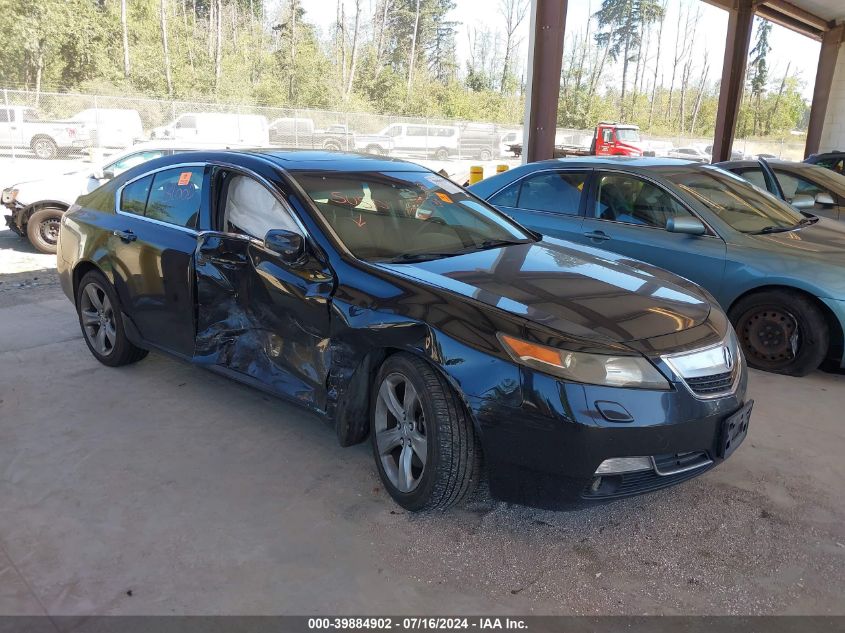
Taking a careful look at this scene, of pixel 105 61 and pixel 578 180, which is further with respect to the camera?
pixel 105 61

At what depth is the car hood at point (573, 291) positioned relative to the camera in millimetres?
2752

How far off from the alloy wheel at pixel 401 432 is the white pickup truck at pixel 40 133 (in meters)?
24.0

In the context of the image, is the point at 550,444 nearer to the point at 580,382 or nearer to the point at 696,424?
the point at 580,382

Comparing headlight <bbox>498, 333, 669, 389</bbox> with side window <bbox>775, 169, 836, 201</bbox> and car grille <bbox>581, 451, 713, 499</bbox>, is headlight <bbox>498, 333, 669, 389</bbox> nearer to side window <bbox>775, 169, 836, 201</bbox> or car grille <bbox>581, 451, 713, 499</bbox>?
car grille <bbox>581, 451, 713, 499</bbox>

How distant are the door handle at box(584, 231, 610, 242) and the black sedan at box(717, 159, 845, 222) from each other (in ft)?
8.59

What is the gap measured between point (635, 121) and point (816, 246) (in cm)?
5557

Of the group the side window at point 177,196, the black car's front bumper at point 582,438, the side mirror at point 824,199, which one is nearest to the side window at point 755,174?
the side mirror at point 824,199

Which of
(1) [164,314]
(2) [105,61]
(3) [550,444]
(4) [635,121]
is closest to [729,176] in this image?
(3) [550,444]

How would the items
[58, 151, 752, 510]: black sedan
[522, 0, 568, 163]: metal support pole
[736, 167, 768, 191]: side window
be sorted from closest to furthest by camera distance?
[58, 151, 752, 510]: black sedan
[736, 167, 768, 191]: side window
[522, 0, 568, 163]: metal support pole

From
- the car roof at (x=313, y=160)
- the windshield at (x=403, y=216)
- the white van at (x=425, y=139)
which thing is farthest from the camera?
the white van at (x=425, y=139)

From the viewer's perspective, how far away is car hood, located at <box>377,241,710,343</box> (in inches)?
108

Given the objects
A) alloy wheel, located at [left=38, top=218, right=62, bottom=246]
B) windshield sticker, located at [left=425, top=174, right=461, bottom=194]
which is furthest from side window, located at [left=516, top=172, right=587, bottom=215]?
alloy wheel, located at [left=38, top=218, right=62, bottom=246]

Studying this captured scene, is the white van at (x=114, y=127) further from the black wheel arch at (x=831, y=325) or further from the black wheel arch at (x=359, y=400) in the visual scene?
the black wheel arch at (x=359, y=400)

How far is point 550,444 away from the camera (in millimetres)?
2521
